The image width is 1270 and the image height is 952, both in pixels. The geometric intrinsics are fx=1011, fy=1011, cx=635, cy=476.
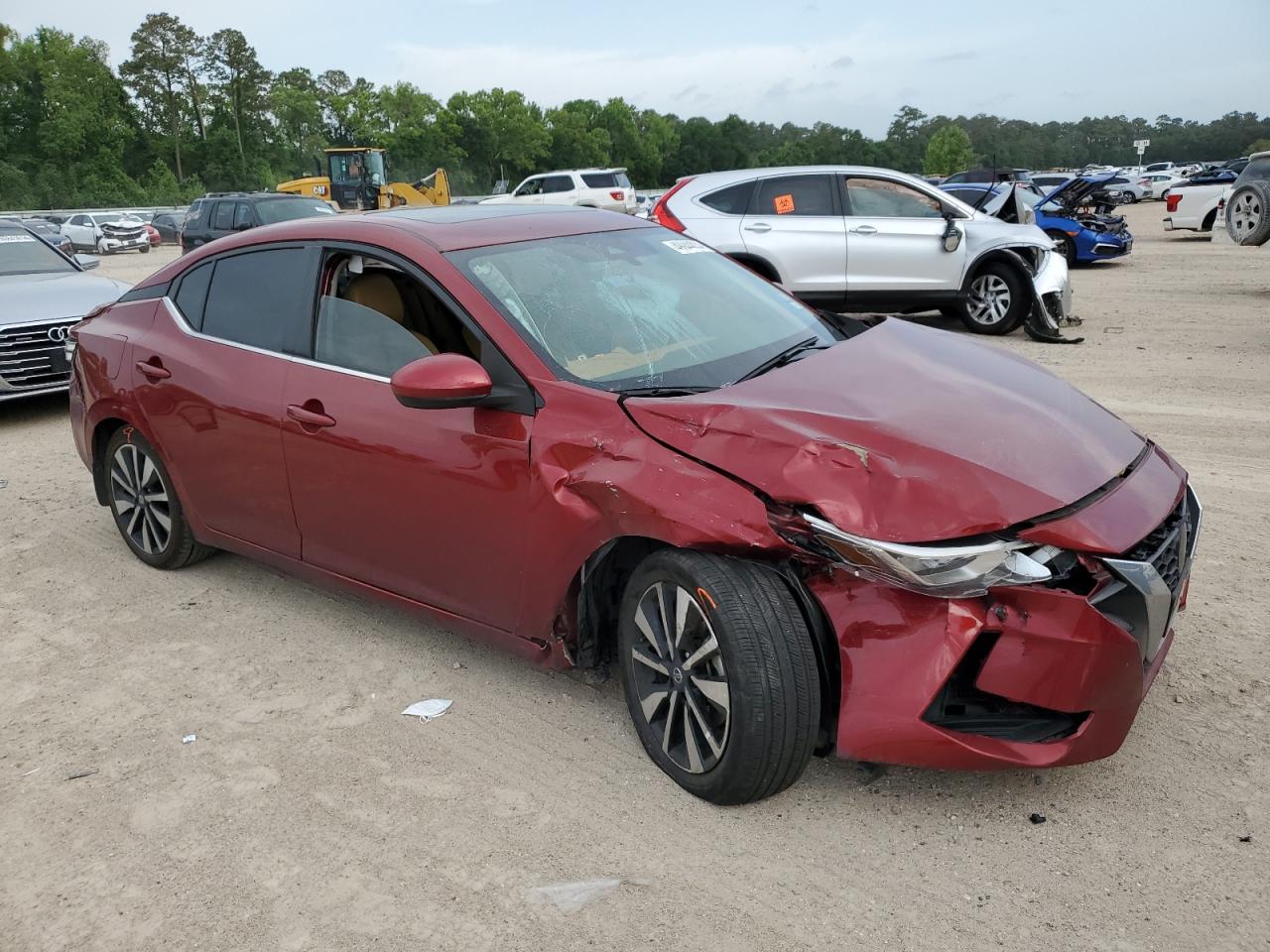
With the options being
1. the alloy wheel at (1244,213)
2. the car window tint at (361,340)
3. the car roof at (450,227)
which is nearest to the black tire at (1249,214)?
the alloy wheel at (1244,213)

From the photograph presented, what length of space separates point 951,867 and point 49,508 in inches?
222

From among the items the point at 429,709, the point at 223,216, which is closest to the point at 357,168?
the point at 223,216

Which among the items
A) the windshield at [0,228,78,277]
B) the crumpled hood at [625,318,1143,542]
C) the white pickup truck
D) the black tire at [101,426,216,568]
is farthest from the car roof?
the white pickup truck

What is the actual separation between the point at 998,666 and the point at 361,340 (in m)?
2.50

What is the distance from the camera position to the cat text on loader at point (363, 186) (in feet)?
105

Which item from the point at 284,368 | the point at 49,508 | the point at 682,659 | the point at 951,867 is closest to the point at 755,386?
the point at 682,659

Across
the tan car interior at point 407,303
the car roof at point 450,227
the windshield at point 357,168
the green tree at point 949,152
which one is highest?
the green tree at point 949,152

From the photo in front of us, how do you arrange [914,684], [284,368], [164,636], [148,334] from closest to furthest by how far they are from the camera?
1. [914,684]
2. [284,368]
3. [164,636]
4. [148,334]

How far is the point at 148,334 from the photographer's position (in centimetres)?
466

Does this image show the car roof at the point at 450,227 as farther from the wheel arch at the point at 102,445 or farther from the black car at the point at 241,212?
the black car at the point at 241,212

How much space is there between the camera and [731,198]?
11.0 meters

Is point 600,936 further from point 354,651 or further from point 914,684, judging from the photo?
point 354,651

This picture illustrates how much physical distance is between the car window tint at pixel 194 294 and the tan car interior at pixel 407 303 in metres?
0.95

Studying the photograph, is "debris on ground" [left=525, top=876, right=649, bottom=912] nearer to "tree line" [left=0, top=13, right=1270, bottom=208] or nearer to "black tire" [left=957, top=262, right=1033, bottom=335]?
"black tire" [left=957, top=262, right=1033, bottom=335]
